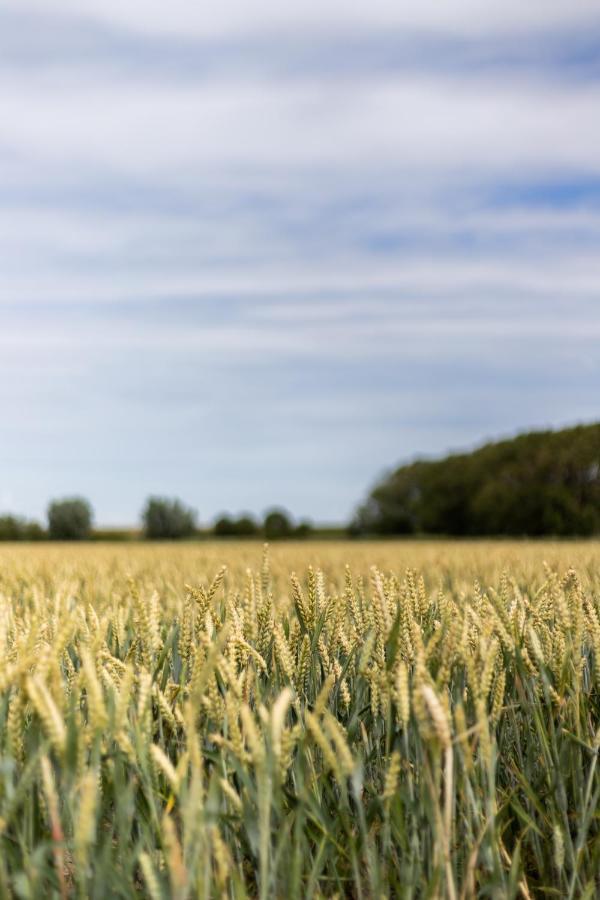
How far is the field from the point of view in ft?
4.89

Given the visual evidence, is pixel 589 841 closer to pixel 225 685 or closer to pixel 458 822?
pixel 458 822

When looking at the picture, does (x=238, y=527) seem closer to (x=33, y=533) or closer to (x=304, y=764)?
(x=33, y=533)

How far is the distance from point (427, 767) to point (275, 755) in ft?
0.95

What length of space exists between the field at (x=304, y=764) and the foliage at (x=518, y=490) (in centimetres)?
3811

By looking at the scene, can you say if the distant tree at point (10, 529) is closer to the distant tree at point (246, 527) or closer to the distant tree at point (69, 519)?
the distant tree at point (69, 519)

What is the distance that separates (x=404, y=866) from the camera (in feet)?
5.71

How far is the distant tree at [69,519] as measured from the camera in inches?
1783

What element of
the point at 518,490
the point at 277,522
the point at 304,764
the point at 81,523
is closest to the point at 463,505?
the point at 518,490

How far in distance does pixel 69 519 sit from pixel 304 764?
45.3m

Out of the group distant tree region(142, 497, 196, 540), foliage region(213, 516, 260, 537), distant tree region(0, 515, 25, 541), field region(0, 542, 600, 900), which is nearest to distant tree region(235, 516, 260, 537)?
foliage region(213, 516, 260, 537)

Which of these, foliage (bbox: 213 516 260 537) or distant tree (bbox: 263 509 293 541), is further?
foliage (bbox: 213 516 260 537)

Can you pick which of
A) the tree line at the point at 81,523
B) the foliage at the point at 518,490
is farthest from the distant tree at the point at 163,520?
the foliage at the point at 518,490

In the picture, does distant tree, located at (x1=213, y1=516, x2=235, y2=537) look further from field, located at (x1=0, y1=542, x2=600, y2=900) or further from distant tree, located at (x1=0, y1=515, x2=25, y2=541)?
field, located at (x1=0, y1=542, x2=600, y2=900)

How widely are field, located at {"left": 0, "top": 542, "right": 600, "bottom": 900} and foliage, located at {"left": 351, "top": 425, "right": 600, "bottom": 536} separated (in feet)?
125
